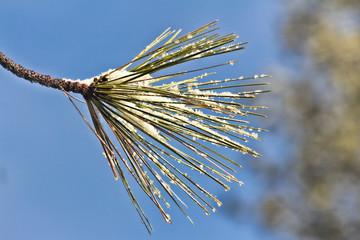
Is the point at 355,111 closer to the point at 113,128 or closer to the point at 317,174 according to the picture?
the point at 317,174

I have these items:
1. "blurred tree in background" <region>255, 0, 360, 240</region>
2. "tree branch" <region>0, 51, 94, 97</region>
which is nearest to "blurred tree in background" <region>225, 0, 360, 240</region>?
"blurred tree in background" <region>255, 0, 360, 240</region>

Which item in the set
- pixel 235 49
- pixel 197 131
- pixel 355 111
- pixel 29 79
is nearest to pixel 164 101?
pixel 197 131

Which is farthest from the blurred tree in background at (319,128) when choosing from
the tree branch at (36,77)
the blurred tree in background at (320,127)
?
the tree branch at (36,77)

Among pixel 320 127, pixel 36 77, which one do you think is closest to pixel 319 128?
pixel 320 127

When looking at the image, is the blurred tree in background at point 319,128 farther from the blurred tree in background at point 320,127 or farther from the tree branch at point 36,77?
the tree branch at point 36,77

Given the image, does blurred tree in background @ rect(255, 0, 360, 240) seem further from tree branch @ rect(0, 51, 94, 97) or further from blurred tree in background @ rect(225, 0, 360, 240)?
tree branch @ rect(0, 51, 94, 97)

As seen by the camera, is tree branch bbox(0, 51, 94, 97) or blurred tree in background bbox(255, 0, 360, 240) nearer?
tree branch bbox(0, 51, 94, 97)

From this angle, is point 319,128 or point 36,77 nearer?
point 36,77

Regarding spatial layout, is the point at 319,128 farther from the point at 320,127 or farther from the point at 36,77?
the point at 36,77
